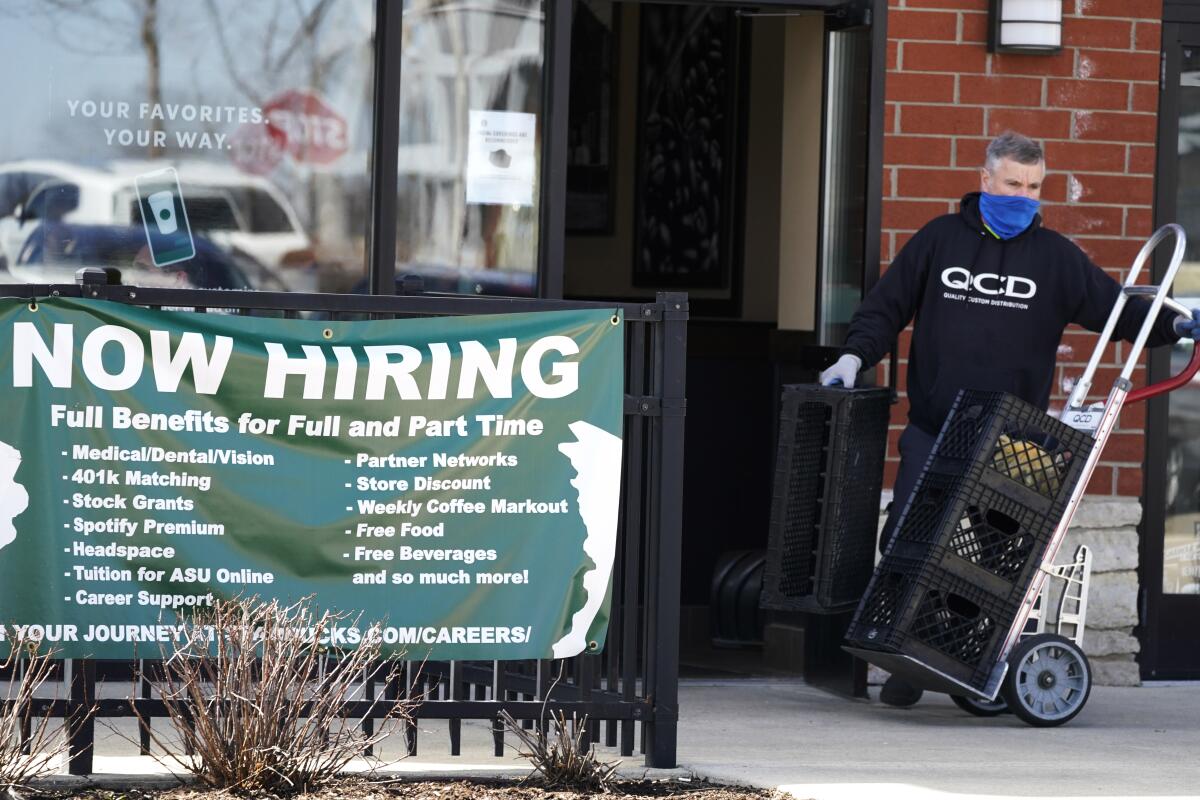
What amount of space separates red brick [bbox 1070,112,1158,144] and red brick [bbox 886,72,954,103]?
61 cm

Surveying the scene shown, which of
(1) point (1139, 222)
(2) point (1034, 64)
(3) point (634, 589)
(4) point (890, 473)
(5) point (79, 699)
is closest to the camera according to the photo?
(5) point (79, 699)

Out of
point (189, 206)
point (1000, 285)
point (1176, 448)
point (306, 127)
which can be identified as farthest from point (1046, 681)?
point (189, 206)

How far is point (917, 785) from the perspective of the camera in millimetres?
5609

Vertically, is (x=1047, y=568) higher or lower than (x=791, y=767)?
higher

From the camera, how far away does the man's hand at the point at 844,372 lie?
699 centimetres

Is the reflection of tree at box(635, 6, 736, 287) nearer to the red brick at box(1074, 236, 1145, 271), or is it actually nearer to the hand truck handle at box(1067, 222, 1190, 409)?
the red brick at box(1074, 236, 1145, 271)

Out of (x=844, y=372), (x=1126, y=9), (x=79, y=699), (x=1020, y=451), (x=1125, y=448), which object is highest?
(x=1126, y=9)

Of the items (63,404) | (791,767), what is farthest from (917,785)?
(63,404)

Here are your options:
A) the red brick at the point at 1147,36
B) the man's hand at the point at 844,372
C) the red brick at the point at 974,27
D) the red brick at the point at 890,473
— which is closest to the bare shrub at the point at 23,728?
the man's hand at the point at 844,372

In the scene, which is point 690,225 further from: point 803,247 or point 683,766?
point 683,766

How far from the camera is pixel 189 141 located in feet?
23.8

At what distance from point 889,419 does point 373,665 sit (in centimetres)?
285

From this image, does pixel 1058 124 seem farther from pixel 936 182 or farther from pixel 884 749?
pixel 884 749

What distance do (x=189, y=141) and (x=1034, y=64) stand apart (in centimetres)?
350
